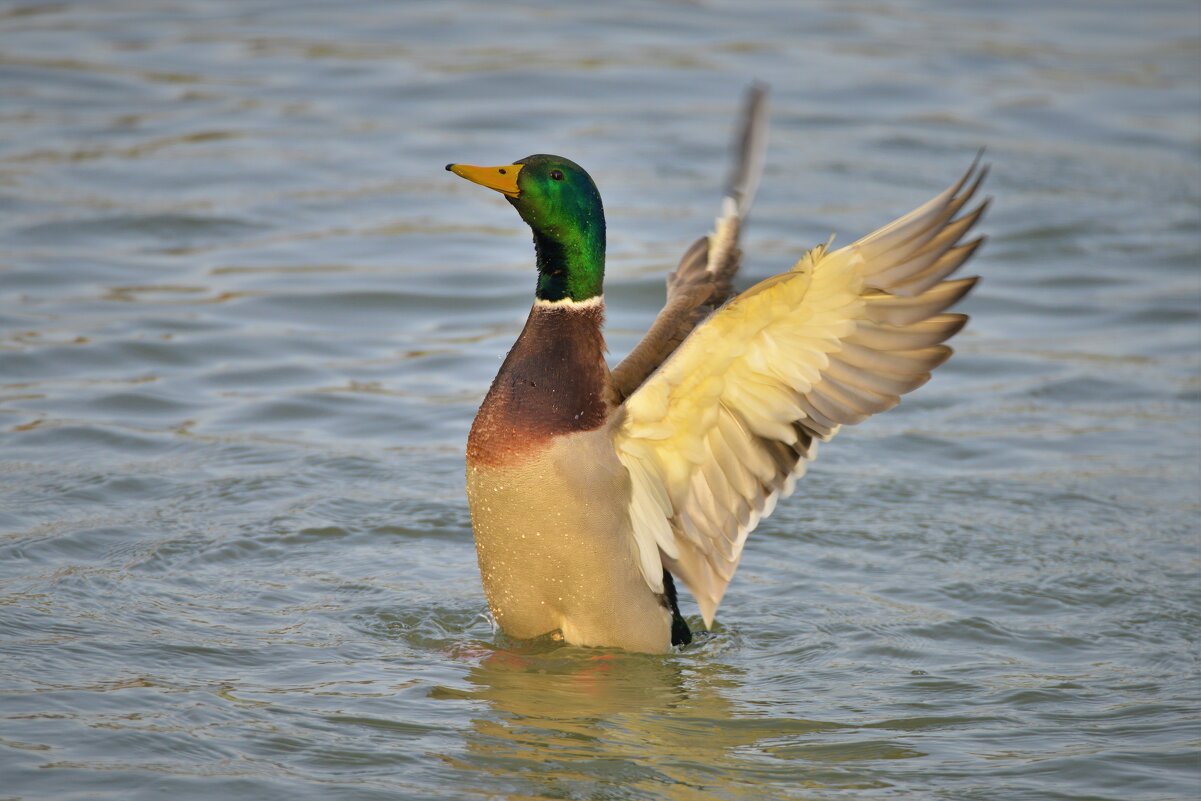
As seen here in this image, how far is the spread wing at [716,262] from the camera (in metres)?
5.56

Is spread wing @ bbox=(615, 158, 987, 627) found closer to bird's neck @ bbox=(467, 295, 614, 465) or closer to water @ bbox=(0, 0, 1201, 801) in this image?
bird's neck @ bbox=(467, 295, 614, 465)

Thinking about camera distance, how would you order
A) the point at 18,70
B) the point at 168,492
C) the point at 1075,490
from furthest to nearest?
the point at 18,70 → the point at 1075,490 → the point at 168,492

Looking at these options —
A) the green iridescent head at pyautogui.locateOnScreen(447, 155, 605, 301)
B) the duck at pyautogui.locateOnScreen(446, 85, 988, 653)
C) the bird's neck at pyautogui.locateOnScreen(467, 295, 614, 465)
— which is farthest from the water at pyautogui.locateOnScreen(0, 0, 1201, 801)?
the green iridescent head at pyautogui.locateOnScreen(447, 155, 605, 301)

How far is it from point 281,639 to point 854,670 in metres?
1.82

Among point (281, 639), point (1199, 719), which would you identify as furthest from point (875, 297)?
point (281, 639)

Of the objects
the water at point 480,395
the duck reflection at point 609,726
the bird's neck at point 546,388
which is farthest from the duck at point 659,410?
the water at point 480,395

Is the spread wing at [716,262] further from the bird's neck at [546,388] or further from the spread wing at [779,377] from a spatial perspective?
the spread wing at [779,377]

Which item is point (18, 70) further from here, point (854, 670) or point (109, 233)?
point (854, 670)

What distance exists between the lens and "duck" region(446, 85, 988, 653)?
4625 mm

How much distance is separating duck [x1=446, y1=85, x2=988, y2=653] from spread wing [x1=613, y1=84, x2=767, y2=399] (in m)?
0.35

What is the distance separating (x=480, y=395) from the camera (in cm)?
807

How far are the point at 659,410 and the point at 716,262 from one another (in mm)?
1373

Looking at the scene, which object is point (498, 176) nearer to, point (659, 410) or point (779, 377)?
point (659, 410)

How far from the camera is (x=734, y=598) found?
5.88 m
